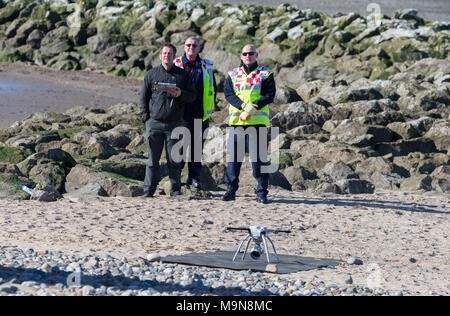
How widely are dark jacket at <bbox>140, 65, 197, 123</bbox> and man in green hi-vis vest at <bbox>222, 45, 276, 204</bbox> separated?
47cm

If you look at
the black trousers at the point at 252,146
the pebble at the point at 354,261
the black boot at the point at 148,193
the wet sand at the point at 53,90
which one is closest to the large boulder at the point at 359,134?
the black trousers at the point at 252,146

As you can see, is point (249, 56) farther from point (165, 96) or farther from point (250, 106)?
point (165, 96)

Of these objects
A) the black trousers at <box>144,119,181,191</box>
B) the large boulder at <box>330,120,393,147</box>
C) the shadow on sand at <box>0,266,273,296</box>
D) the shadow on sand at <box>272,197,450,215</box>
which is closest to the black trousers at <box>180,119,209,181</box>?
the black trousers at <box>144,119,181,191</box>

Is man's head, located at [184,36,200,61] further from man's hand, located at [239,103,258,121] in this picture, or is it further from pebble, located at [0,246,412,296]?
pebble, located at [0,246,412,296]

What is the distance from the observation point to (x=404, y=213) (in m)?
9.94

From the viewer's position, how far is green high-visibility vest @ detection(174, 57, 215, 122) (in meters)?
10.1

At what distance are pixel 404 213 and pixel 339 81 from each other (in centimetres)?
1145

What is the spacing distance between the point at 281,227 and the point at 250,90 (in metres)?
1.70

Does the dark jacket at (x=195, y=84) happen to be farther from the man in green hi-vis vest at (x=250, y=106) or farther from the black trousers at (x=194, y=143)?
the man in green hi-vis vest at (x=250, y=106)

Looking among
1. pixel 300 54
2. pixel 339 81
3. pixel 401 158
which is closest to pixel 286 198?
pixel 401 158

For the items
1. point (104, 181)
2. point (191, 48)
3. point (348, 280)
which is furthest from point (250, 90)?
point (348, 280)

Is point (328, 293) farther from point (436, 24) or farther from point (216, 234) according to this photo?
point (436, 24)

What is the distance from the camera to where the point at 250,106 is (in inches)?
375

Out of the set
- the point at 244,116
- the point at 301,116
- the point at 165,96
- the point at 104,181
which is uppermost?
the point at 165,96
